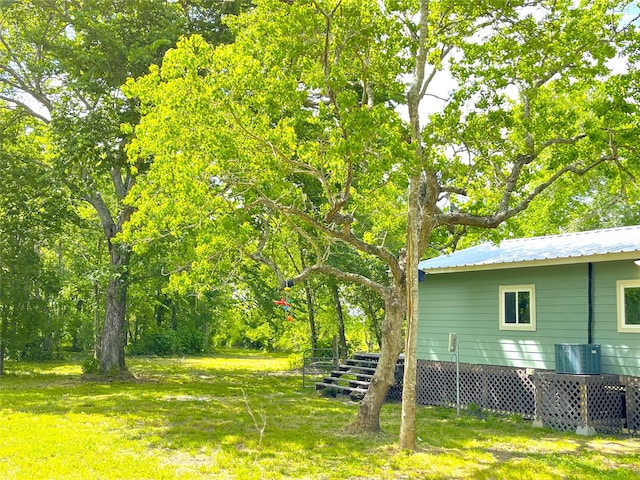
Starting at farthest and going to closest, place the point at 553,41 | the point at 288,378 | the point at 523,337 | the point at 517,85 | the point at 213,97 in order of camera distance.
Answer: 1. the point at 288,378
2. the point at 523,337
3. the point at 517,85
4. the point at 553,41
5. the point at 213,97

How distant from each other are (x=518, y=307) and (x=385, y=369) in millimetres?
4510

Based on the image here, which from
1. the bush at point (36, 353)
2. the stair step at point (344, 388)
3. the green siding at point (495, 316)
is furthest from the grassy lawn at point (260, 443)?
the bush at point (36, 353)

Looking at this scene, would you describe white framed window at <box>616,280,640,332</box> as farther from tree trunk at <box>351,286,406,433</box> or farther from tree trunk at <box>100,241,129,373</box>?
tree trunk at <box>100,241,129,373</box>

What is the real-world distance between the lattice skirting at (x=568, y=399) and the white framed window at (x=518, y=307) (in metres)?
0.92

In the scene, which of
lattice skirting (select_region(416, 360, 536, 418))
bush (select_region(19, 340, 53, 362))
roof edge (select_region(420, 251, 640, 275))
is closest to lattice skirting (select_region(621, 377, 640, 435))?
lattice skirting (select_region(416, 360, 536, 418))

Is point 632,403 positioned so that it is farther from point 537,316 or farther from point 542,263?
point 542,263

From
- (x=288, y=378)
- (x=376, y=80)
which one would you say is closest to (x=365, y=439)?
(x=376, y=80)

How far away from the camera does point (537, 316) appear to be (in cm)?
1327

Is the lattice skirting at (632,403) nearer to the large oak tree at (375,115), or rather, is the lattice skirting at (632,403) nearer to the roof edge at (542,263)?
the roof edge at (542,263)

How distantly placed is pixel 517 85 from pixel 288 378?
13.5 meters

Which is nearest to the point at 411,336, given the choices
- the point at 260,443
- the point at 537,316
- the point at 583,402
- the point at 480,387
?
the point at 260,443

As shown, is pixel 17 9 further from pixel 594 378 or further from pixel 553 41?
pixel 594 378

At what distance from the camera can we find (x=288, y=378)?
2188cm

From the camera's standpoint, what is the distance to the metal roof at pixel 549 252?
11.8 m
